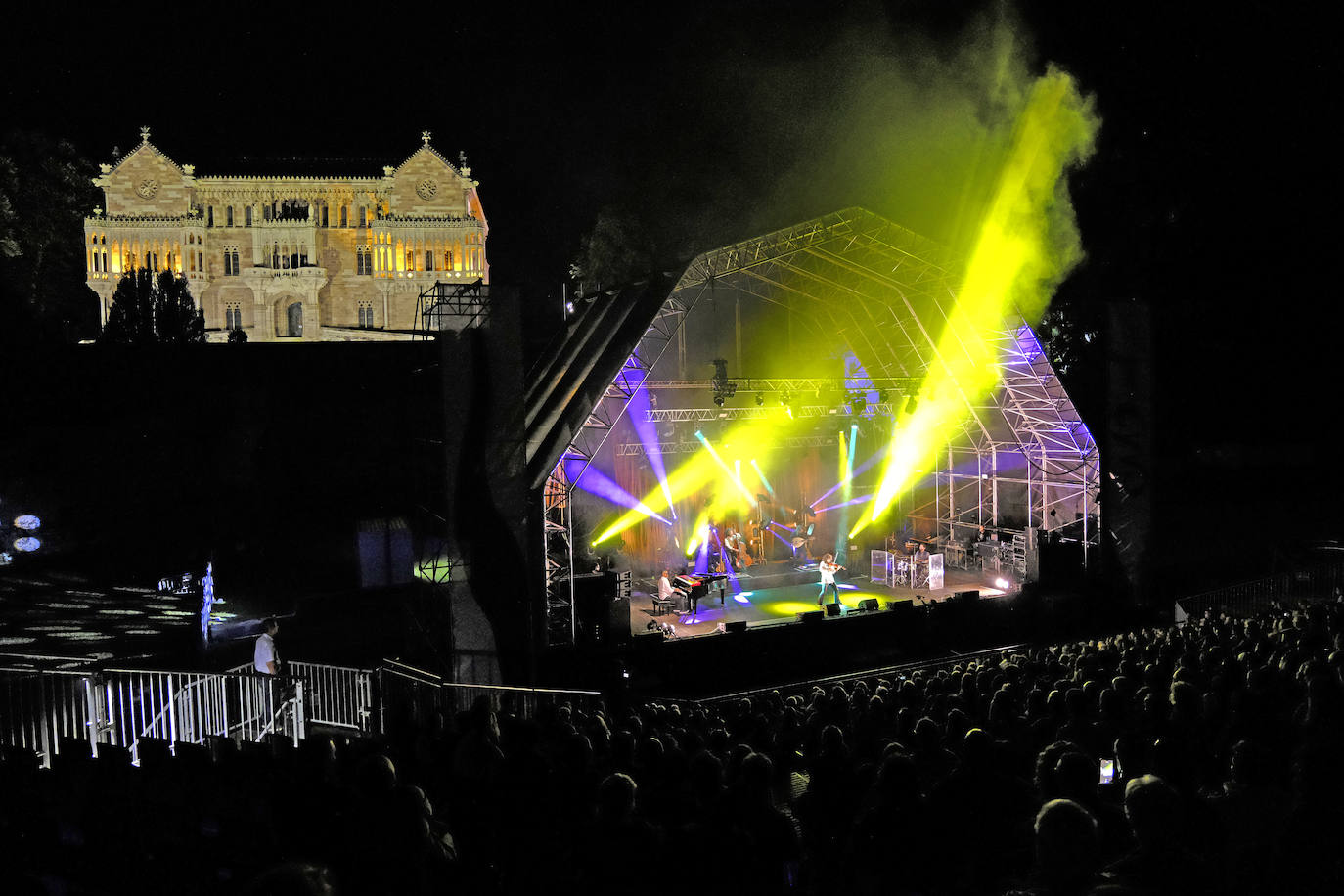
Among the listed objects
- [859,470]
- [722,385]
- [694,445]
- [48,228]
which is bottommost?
[859,470]

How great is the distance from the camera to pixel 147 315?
2912 centimetres

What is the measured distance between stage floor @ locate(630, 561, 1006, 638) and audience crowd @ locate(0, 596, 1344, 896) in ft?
30.8

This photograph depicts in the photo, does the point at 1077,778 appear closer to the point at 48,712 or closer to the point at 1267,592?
the point at 48,712

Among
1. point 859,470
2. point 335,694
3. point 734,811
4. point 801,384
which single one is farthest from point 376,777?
point 859,470

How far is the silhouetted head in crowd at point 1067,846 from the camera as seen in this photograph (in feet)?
7.70

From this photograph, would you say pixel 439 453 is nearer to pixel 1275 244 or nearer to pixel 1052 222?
pixel 1052 222

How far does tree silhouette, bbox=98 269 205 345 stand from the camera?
28141mm

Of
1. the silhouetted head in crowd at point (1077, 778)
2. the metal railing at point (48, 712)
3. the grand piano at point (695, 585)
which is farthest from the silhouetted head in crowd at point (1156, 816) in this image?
the grand piano at point (695, 585)

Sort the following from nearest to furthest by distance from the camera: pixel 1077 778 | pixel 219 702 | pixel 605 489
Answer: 1. pixel 1077 778
2. pixel 219 702
3. pixel 605 489

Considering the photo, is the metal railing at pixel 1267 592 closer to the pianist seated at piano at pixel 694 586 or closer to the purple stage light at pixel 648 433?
the pianist seated at piano at pixel 694 586

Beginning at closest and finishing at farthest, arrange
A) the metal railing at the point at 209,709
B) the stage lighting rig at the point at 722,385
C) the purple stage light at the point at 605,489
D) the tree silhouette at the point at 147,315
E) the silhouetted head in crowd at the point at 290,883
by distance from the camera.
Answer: the silhouetted head in crowd at the point at 290,883, the metal railing at the point at 209,709, the stage lighting rig at the point at 722,385, the purple stage light at the point at 605,489, the tree silhouette at the point at 147,315

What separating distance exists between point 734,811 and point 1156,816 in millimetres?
1422

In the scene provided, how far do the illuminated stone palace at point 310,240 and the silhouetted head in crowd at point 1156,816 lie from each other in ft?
146

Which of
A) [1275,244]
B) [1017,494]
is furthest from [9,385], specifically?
[1275,244]
